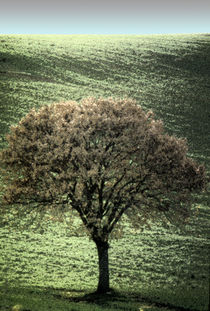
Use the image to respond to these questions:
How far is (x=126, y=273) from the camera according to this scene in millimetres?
37625

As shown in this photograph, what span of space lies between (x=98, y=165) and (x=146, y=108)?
6476 centimetres

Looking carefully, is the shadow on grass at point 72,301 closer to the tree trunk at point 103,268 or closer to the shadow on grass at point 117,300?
the shadow on grass at point 117,300

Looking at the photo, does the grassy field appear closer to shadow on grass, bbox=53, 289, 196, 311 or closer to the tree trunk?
shadow on grass, bbox=53, 289, 196, 311

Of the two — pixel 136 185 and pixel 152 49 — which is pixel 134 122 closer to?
pixel 136 185

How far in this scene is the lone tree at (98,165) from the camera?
2748 cm

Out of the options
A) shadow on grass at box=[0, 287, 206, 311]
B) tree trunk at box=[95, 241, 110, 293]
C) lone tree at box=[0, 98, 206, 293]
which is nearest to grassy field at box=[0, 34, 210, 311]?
shadow on grass at box=[0, 287, 206, 311]

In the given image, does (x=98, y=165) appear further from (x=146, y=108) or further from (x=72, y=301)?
(x=146, y=108)

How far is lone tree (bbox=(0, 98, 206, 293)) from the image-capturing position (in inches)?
1082

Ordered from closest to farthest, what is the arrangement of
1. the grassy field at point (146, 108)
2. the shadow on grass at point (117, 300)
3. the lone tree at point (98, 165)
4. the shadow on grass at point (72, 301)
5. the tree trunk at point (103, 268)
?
the shadow on grass at point (72, 301), the shadow on grass at point (117, 300), the lone tree at point (98, 165), the tree trunk at point (103, 268), the grassy field at point (146, 108)

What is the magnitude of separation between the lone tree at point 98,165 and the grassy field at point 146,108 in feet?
18.9

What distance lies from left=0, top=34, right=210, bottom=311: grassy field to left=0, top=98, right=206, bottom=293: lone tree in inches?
227

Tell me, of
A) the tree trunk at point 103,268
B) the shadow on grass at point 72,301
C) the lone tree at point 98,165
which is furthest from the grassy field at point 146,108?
the lone tree at point 98,165

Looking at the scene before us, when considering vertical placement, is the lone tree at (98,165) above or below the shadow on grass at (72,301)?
above

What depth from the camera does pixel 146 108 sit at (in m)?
90.2
